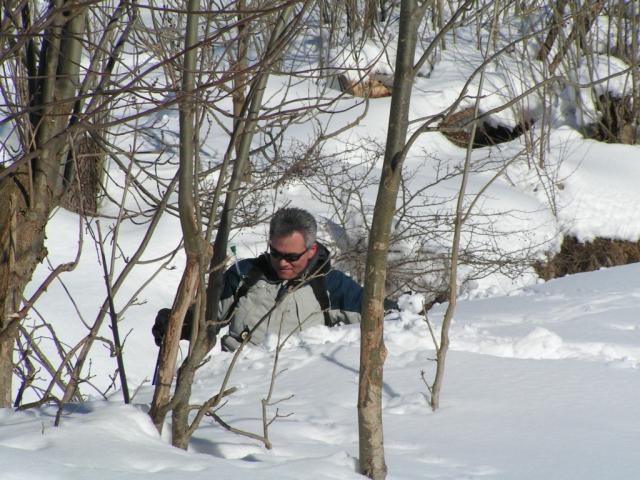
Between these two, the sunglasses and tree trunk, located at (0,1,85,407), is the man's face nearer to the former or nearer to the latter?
the sunglasses

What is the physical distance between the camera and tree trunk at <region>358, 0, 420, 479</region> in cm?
206

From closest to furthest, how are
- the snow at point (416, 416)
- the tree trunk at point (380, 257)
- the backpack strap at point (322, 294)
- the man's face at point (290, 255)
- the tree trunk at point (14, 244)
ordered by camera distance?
the snow at point (416, 416)
the tree trunk at point (380, 257)
the tree trunk at point (14, 244)
the man's face at point (290, 255)
the backpack strap at point (322, 294)

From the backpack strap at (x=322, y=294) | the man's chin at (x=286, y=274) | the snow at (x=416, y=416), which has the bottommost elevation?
the snow at (x=416, y=416)

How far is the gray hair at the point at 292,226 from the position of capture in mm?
4480

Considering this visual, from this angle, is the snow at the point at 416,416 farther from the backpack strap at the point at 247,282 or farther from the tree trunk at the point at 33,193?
the backpack strap at the point at 247,282

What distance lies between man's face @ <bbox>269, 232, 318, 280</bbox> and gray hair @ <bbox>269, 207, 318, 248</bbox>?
23mm

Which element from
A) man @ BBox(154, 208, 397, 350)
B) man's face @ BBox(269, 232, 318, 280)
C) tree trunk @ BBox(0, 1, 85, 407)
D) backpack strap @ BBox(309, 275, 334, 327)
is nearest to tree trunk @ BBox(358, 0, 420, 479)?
tree trunk @ BBox(0, 1, 85, 407)

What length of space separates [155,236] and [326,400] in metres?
7.05

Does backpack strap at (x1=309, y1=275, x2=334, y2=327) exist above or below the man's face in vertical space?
below

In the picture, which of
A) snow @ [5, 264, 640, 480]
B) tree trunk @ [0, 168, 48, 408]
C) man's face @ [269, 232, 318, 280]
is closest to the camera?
snow @ [5, 264, 640, 480]

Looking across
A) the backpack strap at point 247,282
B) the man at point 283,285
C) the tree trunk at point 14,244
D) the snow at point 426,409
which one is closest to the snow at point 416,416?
the snow at point 426,409

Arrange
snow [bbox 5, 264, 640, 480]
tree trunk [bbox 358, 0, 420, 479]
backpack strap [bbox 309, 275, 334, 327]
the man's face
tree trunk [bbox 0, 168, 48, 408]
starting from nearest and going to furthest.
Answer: snow [bbox 5, 264, 640, 480] → tree trunk [bbox 358, 0, 420, 479] → tree trunk [bbox 0, 168, 48, 408] → the man's face → backpack strap [bbox 309, 275, 334, 327]

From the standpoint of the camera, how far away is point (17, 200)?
8.74 ft

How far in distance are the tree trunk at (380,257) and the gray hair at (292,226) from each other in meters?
2.36
